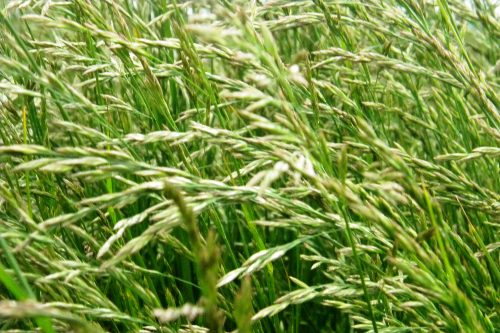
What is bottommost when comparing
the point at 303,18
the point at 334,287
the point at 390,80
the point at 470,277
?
the point at 470,277

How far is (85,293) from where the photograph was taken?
1.26 meters

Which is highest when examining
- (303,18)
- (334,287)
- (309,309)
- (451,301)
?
(303,18)

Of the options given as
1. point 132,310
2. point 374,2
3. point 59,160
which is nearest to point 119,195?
point 59,160

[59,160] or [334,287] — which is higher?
[59,160]

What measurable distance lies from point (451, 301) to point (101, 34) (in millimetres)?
1084

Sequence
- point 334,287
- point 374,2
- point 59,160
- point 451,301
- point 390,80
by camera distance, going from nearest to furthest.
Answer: point 451,301, point 59,160, point 334,287, point 374,2, point 390,80

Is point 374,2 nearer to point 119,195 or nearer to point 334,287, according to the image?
point 334,287

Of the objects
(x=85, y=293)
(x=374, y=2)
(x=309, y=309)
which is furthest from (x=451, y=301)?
(x=374, y=2)

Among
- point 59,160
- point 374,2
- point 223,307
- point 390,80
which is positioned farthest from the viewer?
point 390,80

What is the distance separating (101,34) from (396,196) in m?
0.89

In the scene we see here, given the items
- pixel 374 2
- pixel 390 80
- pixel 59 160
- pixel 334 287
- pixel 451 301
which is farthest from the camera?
pixel 390 80

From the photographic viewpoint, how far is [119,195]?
1.16m

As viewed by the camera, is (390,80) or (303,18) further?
(390,80)

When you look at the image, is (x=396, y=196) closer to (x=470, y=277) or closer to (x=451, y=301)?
(x=451, y=301)
